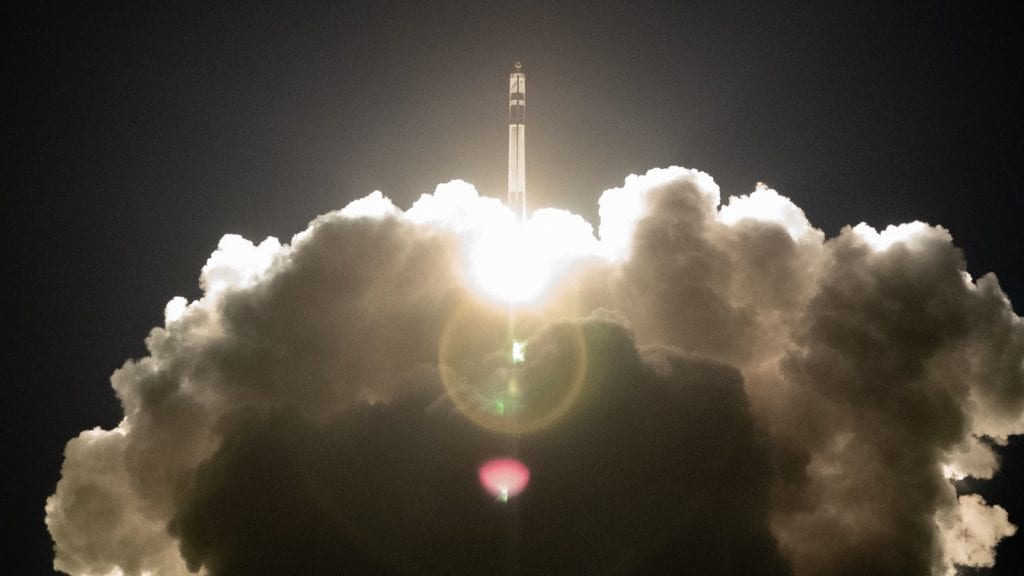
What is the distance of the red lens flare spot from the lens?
6500 cm

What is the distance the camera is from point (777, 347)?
77.2m

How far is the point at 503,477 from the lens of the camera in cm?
6525

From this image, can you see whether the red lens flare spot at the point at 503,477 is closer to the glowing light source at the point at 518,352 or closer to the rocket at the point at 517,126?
the glowing light source at the point at 518,352

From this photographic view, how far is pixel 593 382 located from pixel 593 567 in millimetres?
10442

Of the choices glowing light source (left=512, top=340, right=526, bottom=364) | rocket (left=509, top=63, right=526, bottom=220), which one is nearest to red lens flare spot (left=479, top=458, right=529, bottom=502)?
glowing light source (left=512, top=340, right=526, bottom=364)

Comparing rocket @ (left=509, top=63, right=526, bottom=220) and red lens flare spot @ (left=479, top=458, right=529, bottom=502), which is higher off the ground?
rocket @ (left=509, top=63, right=526, bottom=220)

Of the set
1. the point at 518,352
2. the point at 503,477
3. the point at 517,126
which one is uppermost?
the point at 517,126

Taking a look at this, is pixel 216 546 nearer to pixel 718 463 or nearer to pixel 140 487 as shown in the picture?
pixel 140 487

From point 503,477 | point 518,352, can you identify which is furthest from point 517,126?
point 503,477

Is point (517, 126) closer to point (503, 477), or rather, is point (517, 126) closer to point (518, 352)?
point (518, 352)

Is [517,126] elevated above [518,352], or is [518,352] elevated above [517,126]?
[517,126]

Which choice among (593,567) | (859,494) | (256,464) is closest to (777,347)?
(859,494)

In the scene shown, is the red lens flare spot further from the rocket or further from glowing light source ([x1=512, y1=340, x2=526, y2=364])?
the rocket

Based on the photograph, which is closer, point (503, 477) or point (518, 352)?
point (503, 477)
